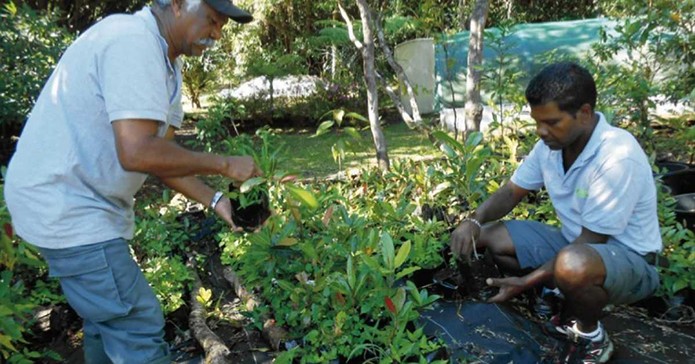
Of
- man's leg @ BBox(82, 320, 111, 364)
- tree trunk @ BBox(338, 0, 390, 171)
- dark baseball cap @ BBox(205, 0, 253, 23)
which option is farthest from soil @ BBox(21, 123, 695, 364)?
tree trunk @ BBox(338, 0, 390, 171)

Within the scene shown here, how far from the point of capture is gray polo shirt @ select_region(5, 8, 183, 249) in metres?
1.80

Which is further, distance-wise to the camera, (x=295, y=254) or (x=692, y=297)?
(x=692, y=297)

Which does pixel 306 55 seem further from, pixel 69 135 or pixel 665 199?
pixel 69 135

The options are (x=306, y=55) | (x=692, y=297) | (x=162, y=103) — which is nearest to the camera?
(x=162, y=103)

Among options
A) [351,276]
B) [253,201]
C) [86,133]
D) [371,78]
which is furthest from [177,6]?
[371,78]

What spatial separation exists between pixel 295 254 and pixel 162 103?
3.79 ft

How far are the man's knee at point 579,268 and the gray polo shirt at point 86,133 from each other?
5.36 feet

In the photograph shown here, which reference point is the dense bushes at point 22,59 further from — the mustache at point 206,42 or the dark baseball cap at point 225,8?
the dark baseball cap at point 225,8

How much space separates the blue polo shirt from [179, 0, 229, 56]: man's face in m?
1.64

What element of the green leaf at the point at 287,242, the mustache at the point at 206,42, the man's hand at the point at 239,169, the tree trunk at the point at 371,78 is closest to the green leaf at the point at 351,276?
the green leaf at the point at 287,242

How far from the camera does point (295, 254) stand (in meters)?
2.80

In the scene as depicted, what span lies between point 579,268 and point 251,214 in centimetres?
139

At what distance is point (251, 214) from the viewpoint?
2.73 meters

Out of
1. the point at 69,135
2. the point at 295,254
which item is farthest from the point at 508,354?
the point at 69,135
